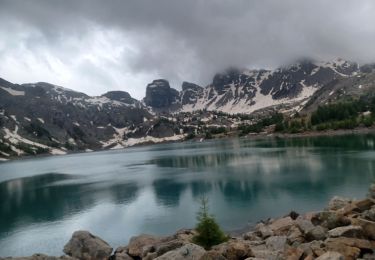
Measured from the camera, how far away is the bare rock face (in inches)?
1483

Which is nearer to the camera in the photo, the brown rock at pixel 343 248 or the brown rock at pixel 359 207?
the brown rock at pixel 343 248

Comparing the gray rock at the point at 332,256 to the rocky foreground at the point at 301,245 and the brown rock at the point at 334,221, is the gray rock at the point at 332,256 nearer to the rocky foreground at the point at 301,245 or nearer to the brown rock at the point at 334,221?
the rocky foreground at the point at 301,245

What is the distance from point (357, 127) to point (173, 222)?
160 m

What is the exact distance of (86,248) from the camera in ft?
125

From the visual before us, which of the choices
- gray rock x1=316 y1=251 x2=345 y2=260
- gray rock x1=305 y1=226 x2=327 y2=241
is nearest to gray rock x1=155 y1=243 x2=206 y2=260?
gray rock x1=305 y1=226 x2=327 y2=241

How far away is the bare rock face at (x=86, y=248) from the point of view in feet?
124

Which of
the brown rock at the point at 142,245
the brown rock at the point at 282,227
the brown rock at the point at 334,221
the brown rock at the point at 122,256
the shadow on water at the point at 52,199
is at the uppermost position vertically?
the brown rock at the point at 334,221

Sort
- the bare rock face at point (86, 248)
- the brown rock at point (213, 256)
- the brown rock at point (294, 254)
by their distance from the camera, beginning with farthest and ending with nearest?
the bare rock face at point (86, 248) → the brown rock at point (213, 256) → the brown rock at point (294, 254)

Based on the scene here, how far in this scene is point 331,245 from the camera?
2036 cm

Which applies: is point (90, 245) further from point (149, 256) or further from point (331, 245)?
point (331, 245)

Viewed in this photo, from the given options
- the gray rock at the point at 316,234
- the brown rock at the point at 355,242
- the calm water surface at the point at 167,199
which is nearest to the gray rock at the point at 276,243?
the gray rock at the point at 316,234

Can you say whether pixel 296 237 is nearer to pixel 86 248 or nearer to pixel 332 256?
pixel 332 256

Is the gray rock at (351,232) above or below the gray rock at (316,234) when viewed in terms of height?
above

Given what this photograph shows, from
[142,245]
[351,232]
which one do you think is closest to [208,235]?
[142,245]
